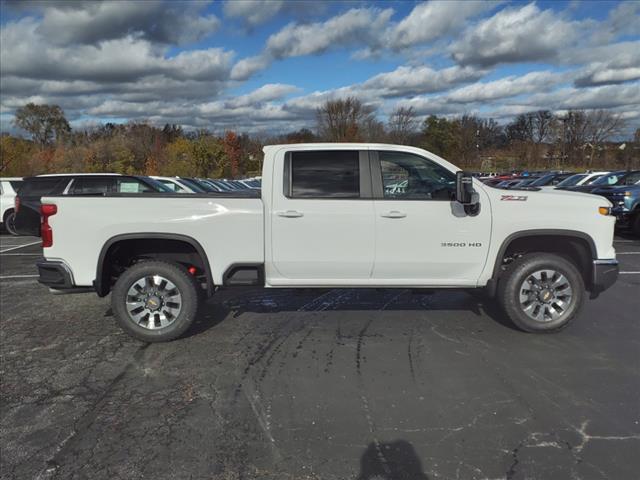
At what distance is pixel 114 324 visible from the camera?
5469 mm

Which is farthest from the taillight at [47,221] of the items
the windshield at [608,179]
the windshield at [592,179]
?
the windshield at [592,179]

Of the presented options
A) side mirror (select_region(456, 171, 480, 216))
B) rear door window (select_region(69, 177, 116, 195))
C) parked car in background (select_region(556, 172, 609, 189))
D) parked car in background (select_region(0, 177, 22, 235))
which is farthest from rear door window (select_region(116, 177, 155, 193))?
parked car in background (select_region(556, 172, 609, 189))

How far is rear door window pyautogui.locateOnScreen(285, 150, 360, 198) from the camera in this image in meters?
4.75

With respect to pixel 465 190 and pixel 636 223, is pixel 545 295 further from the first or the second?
pixel 636 223

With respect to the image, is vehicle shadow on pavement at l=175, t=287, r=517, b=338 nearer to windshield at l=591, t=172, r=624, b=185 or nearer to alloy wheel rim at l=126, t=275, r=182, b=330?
alloy wheel rim at l=126, t=275, r=182, b=330

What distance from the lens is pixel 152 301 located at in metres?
4.78

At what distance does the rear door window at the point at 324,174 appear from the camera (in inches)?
187

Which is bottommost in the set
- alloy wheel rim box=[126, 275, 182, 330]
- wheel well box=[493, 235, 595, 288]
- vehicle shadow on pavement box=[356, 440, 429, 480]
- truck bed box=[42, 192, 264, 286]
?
vehicle shadow on pavement box=[356, 440, 429, 480]

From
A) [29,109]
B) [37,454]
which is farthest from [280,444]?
[29,109]

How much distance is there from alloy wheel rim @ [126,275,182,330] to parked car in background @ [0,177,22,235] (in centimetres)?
1184

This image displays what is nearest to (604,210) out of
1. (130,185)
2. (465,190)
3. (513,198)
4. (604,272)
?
(604,272)

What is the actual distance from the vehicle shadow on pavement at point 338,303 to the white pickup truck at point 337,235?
2.14 ft

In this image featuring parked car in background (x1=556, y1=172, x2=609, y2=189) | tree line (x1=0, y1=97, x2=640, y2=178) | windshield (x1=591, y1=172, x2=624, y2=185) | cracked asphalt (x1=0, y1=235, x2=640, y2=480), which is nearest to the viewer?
cracked asphalt (x1=0, y1=235, x2=640, y2=480)

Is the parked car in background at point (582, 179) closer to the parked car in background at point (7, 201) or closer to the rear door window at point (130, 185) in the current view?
the rear door window at point (130, 185)
